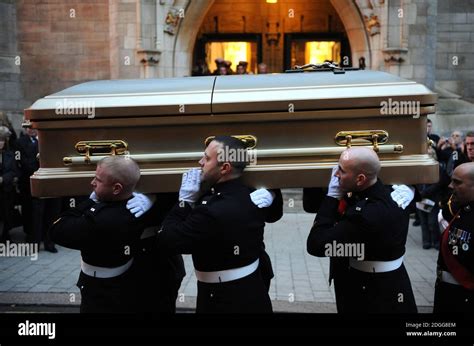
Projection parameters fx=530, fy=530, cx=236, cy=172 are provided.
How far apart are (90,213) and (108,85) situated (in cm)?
76

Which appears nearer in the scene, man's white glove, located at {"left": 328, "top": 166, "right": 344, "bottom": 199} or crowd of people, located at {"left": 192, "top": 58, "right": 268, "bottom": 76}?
man's white glove, located at {"left": 328, "top": 166, "right": 344, "bottom": 199}

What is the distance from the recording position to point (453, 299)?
306 centimetres

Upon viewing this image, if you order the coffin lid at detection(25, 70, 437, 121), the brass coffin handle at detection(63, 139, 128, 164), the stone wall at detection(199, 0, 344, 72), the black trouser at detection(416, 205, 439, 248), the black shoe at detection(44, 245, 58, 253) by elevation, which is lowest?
the black shoe at detection(44, 245, 58, 253)

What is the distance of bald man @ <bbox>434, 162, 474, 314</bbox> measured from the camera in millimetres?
2990

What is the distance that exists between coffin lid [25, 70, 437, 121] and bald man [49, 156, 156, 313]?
0.99ft

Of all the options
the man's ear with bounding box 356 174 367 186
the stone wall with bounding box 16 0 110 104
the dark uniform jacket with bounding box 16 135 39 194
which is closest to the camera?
the man's ear with bounding box 356 174 367 186

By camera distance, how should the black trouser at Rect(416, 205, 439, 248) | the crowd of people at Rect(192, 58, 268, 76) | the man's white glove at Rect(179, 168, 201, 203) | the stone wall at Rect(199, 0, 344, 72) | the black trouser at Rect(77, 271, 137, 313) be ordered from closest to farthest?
the man's white glove at Rect(179, 168, 201, 203)
the black trouser at Rect(77, 271, 137, 313)
the black trouser at Rect(416, 205, 439, 248)
the crowd of people at Rect(192, 58, 268, 76)
the stone wall at Rect(199, 0, 344, 72)

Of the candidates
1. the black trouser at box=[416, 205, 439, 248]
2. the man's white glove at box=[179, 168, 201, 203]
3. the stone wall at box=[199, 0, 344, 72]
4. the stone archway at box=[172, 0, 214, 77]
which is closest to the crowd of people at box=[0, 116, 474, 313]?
A: the man's white glove at box=[179, 168, 201, 203]

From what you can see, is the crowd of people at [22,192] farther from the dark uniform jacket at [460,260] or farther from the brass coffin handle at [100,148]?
the dark uniform jacket at [460,260]

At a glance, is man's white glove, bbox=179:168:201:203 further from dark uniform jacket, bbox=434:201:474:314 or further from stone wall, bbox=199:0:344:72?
stone wall, bbox=199:0:344:72

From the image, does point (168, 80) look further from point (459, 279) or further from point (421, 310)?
point (421, 310)

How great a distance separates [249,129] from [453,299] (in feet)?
5.10

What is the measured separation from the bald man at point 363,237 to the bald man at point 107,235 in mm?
946

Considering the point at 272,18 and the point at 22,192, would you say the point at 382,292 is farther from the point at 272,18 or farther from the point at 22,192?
the point at 272,18
